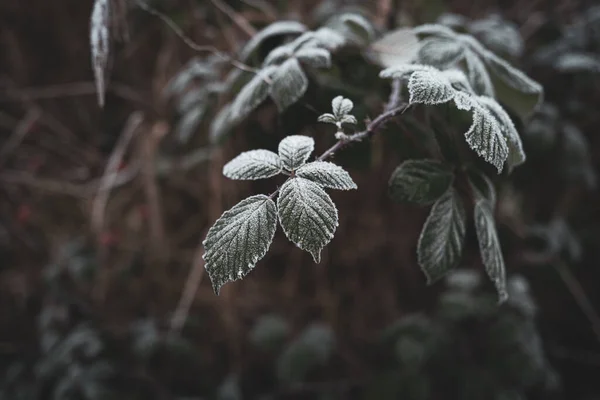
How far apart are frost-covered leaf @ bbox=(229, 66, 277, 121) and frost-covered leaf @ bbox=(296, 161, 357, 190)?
0.20 m

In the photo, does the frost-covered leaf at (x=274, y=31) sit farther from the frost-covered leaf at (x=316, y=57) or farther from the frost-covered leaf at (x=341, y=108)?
the frost-covered leaf at (x=341, y=108)

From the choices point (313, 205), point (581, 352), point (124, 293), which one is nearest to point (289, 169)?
point (313, 205)

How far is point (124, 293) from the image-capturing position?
4.25 ft

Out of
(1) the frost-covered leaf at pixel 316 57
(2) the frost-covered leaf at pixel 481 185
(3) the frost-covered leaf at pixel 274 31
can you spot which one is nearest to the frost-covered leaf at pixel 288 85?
(1) the frost-covered leaf at pixel 316 57

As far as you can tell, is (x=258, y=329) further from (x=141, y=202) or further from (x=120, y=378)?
(x=141, y=202)

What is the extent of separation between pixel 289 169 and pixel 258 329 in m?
0.71

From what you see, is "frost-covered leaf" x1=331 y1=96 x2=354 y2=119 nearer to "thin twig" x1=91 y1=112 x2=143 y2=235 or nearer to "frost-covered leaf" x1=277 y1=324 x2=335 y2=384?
"frost-covered leaf" x1=277 y1=324 x2=335 y2=384

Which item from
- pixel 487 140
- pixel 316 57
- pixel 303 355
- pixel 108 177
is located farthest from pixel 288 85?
pixel 108 177

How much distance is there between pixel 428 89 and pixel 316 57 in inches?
7.9

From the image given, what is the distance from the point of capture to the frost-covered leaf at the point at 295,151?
1.53 feet

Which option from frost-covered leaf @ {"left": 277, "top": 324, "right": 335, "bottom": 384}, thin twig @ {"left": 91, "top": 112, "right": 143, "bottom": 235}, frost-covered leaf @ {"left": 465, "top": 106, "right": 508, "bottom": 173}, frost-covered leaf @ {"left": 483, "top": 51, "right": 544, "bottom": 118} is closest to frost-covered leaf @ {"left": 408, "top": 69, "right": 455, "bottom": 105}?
frost-covered leaf @ {"left": 465, "top": 106, "right": 508, "bottom": 173}

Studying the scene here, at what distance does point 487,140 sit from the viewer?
44cm

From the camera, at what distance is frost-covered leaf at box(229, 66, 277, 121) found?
62cm

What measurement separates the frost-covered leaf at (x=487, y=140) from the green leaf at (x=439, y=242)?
0.12m
